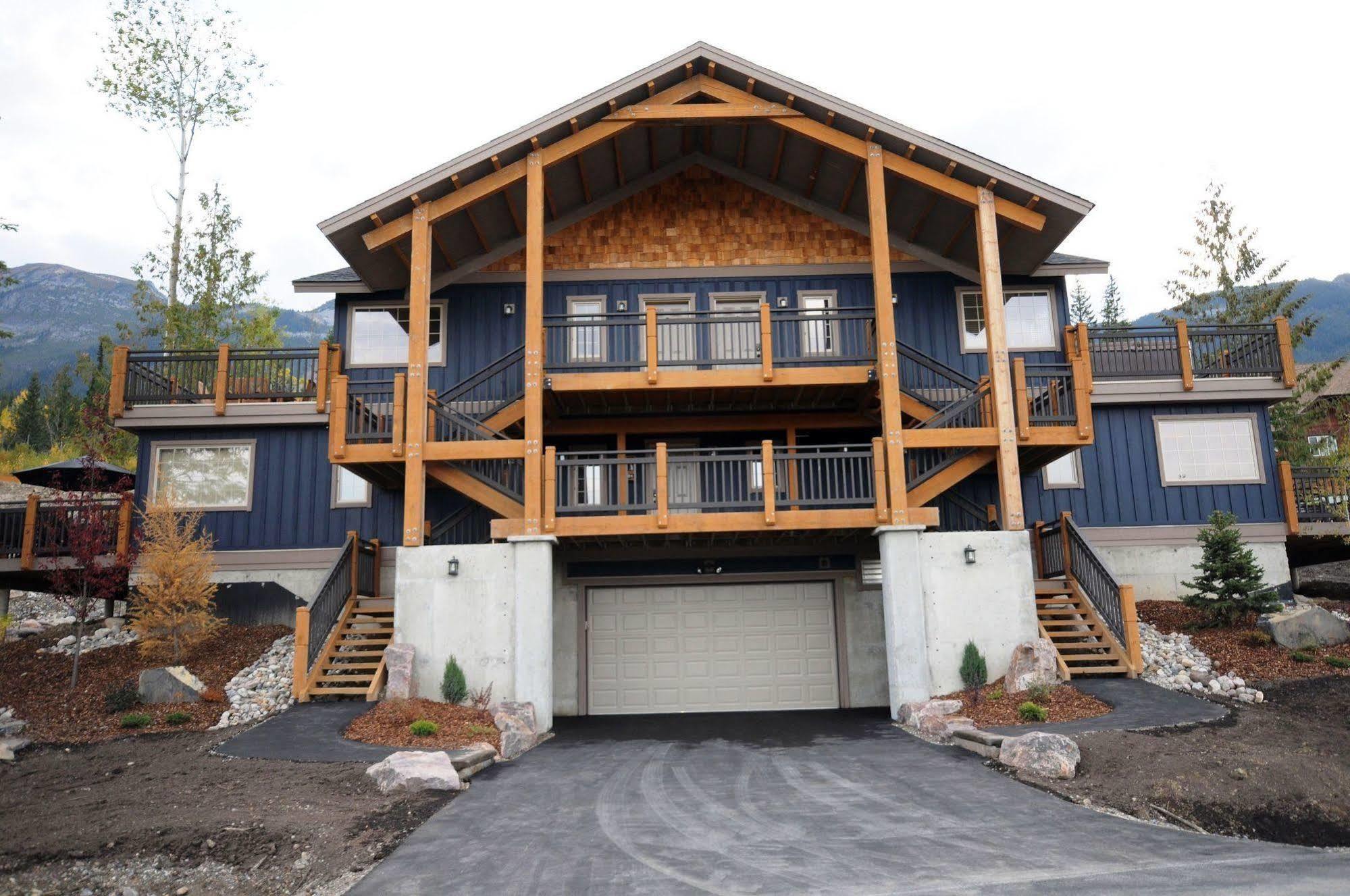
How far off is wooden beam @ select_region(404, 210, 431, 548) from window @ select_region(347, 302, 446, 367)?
3.27m

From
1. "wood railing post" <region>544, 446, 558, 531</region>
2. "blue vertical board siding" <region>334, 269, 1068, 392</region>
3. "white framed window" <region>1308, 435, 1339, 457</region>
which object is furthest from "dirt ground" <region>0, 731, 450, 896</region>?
"white framed window" <region>1308, 435, 1339, 457</region>

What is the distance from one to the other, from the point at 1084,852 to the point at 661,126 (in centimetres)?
1440

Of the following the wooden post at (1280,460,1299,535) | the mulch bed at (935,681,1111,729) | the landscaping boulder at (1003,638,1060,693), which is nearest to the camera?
the mulch bed at (935,681,1111,729)

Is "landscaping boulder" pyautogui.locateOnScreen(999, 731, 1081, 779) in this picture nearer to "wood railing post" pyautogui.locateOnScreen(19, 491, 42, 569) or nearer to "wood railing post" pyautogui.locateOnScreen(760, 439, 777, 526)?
"wood railing post" pyautogui.locateOnScreen(760, 439, 777, 526)

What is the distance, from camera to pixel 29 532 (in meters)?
18.1

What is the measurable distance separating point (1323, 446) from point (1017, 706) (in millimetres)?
16087

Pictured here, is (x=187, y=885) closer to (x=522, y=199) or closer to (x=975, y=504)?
(x=522, y=199)

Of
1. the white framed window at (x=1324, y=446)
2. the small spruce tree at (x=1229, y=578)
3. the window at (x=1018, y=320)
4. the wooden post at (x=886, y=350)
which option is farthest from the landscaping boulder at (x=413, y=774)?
the white framed window at (x=1324, y=446)

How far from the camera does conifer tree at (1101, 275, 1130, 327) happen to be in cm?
5662

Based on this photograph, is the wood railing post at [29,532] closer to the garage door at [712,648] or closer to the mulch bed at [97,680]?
the mulch bed at [97,680]

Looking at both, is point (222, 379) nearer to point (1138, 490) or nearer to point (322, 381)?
point (322, 381)

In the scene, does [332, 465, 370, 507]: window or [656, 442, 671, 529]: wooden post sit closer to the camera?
[656, 442, 671, 529]: wooden post

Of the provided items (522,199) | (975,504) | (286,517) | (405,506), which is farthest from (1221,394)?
(286,517)

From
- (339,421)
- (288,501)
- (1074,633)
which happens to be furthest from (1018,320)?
(288,501)
